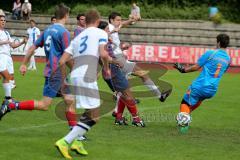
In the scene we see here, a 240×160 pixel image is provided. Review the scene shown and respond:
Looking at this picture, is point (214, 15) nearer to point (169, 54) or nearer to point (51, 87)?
point (169, 54)

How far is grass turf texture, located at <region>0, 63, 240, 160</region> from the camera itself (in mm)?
9188

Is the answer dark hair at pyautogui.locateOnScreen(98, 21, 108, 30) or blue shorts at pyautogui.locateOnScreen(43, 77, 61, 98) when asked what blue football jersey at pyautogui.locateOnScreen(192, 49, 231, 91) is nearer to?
dark hair at pyautogui.locateOnScreen(98, 21, 108, 30)

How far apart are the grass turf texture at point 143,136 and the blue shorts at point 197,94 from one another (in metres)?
0.58

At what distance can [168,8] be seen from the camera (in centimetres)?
3997

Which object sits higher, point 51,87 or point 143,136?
point 51,87

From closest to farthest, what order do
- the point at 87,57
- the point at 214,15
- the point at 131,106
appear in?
the point at 87,57
the point at 131,106
the point at 214,15

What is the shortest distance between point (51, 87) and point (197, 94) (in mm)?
2861

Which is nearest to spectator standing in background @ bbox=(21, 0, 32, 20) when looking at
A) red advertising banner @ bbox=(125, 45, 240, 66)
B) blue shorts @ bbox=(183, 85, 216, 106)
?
red advertising banner @ bbox=(125, 45, 240, 66)

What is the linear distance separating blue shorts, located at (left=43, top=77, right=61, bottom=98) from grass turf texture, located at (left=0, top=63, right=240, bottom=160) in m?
0.74

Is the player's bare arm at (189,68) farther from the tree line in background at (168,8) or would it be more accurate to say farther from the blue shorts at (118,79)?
the tree line in background at (168,8)

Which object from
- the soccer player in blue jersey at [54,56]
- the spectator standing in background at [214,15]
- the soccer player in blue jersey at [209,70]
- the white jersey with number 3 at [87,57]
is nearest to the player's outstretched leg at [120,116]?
the soccer player in blue jersey at [209,70]

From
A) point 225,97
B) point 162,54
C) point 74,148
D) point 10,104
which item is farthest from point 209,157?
point 162,54

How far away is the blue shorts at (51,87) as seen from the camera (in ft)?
33.5

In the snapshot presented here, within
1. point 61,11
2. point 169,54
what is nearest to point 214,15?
point 169,54
